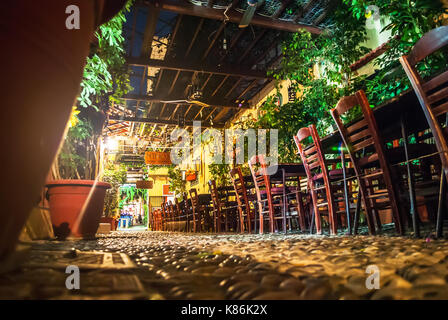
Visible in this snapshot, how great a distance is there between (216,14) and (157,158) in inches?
321

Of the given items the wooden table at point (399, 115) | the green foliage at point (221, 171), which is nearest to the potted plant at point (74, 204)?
the wooden table at point (399, 115)

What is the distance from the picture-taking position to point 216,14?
565cm

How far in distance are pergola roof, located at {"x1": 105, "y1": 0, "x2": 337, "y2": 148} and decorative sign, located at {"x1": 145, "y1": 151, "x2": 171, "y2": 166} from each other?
2.06m

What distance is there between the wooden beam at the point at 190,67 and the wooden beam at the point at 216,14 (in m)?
2.06

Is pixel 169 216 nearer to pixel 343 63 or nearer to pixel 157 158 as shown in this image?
pixel 157 158

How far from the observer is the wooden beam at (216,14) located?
5.35 m

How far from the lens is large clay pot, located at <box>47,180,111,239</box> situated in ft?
9.17

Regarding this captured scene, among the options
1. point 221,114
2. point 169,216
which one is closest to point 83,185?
point 169,216

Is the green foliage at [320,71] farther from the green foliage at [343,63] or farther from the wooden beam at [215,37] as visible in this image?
the wooden beam at [215,37]

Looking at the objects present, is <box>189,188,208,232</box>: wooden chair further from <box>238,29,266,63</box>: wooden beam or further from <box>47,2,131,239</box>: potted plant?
<box>47,2,131,239</box>: potted plant

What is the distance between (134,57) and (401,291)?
7.36 m
